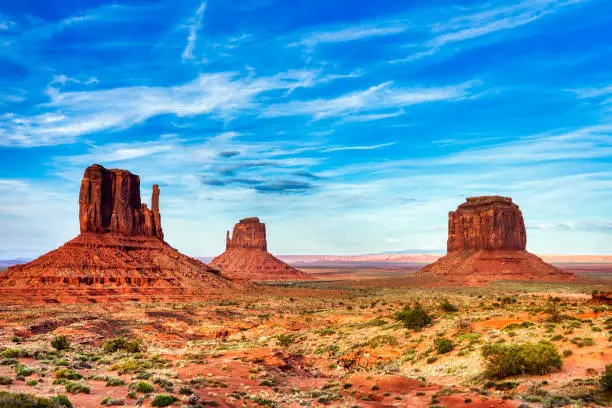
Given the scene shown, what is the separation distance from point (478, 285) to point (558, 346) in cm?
8565

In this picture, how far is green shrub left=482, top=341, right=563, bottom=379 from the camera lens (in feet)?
63.5

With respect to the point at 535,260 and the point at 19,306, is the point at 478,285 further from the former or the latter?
the point at 19,306

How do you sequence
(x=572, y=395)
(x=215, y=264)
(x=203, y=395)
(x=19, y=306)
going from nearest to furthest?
(x=572, y=395)
(x=203, y=395)
(x=19, y=306)
(x=215, y=264)

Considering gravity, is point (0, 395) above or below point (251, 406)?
above

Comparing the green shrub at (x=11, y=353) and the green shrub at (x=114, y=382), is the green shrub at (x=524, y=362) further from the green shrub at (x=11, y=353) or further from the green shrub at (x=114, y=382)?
the green shrub at (x=11, y=353)

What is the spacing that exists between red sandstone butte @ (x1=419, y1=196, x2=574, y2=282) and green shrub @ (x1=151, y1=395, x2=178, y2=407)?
103888 millimetres

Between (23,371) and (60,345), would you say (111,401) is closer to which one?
(23,371)

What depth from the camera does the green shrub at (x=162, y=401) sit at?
15.3 m

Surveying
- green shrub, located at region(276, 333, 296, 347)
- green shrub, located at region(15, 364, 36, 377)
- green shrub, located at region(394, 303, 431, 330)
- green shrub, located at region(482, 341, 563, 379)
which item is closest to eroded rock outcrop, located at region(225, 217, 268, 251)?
Answer: green shrub, located at region(276, 333, 296, 347)

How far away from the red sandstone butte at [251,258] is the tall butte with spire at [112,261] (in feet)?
239

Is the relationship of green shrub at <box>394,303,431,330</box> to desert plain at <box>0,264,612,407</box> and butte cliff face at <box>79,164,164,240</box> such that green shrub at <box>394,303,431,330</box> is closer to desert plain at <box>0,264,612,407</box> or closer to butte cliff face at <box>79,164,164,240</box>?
desert plain at <box>0,264,612,407</box>

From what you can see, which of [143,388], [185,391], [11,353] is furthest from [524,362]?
[11,353]

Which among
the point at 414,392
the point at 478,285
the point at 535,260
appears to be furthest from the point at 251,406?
the point at 535,260

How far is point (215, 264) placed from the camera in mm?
178375
